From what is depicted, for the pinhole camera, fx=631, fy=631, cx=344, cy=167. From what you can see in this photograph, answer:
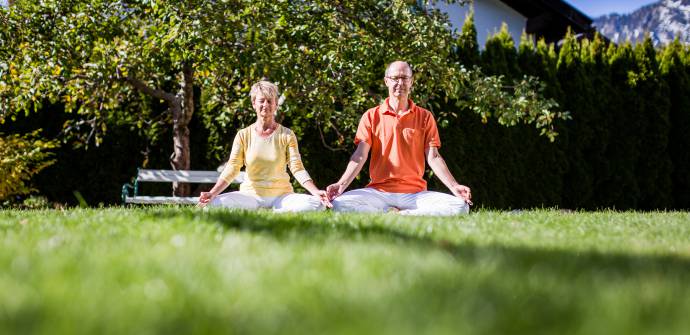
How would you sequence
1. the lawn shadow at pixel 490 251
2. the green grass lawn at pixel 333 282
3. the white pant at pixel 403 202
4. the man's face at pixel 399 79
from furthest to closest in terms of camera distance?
the man's face at pixel 399 79, the white pant at pixel 403 202, the lawn shadow at pixel 490 251, the green grass lawn at pixel 333 282

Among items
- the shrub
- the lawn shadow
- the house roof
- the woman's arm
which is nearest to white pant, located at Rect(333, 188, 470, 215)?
the woman's arm

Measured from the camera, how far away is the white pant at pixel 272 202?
5988 mm

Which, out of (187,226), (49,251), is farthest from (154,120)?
(49,251)

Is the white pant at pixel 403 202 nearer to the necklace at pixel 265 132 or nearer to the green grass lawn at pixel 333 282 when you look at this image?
the necklace at pixel 265 132

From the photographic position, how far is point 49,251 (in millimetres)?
2832

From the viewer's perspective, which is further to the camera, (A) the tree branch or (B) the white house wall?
(B) the white house wall

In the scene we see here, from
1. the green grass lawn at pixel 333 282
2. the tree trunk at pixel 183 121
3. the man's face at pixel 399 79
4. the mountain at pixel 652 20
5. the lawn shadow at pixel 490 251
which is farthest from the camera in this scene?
the mountain at pixel 652 20

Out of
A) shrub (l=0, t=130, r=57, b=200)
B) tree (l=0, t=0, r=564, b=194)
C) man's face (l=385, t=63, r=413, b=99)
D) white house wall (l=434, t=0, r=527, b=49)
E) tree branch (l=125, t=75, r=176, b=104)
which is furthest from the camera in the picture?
white house wall (l=434, t=0, r=527, b=49)

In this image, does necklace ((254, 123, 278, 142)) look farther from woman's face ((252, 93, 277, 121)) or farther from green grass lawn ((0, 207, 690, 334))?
green grass lawn ((0, 207, 690, 334))

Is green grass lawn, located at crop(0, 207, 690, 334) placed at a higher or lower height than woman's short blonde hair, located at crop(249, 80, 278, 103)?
lower

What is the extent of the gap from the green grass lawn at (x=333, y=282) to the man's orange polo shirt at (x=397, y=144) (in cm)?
250

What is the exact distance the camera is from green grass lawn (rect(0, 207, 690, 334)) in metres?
1.65

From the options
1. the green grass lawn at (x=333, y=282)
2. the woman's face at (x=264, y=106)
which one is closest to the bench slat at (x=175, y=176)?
the woman's face at (x=264, y=106)

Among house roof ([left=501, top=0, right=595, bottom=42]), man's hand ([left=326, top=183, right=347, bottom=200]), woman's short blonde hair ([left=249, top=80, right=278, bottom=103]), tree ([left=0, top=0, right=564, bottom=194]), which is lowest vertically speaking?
man's hand ([left=326, top=183, right=347, bottom=200])
